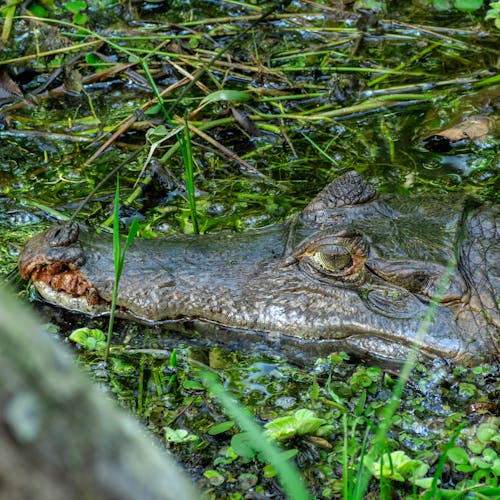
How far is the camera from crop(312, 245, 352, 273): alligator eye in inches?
144

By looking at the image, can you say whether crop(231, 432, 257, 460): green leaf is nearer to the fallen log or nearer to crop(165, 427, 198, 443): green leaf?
crop(165, 427, 198, 443): green leaf

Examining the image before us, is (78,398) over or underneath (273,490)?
over

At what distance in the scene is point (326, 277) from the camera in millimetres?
3725

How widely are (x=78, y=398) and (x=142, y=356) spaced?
2839 mm

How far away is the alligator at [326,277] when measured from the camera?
363cm

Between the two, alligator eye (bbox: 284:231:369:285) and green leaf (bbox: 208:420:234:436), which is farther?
alligator eye (bbox: 284:231:369:285)

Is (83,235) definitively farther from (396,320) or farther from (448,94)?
(448,94)

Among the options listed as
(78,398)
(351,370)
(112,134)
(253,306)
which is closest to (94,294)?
(253,306)

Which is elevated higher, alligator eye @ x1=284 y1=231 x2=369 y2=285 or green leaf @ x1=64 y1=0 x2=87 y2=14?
alligator eye @ x1=284 y1=231 x2=369 y2=285

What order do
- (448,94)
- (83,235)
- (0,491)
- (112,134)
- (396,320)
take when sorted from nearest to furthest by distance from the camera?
(0,491) → (396,320) → (83,235) → (112,134) → (448,94)

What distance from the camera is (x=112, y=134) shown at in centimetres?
572

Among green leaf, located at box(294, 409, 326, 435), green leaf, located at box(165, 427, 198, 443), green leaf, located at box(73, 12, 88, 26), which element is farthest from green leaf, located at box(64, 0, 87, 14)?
green leaf, located at box(294, 409, 326, 435)

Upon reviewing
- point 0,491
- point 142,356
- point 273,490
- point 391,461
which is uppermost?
point 0,491

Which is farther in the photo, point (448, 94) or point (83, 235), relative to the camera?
point (448, 94)
